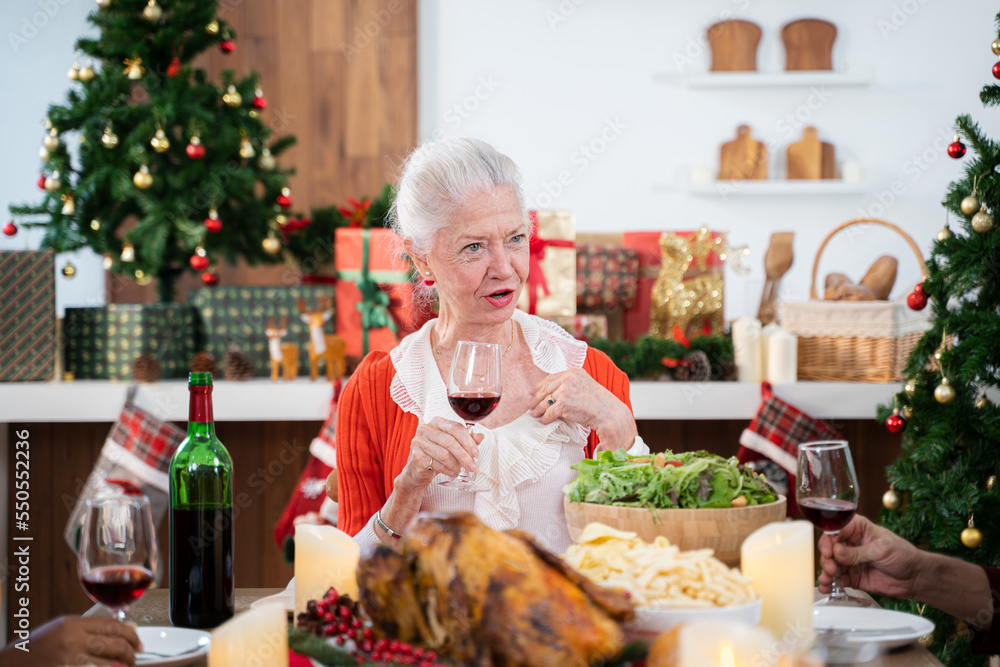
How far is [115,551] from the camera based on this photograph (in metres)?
0.88

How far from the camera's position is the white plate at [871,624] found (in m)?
0.91

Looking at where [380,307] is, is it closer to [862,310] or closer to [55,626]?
[862,310]

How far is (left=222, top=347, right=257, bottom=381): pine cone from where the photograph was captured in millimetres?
2582

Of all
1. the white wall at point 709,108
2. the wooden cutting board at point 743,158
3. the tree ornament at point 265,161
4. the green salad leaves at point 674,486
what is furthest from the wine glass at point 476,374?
the wooden cutting board at point 743,158

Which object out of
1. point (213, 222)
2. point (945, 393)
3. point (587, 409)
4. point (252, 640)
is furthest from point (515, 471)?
point (213, 222)

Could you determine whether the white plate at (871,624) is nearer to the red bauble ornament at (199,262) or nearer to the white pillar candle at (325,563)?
the white pillar candle at (325,563)

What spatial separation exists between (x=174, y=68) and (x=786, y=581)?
7.89 feet

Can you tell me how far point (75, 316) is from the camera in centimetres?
262

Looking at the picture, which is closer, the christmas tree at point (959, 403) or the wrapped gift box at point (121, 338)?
the christmas tree at point (959, 403)

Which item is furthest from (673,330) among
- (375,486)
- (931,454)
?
(375,486)

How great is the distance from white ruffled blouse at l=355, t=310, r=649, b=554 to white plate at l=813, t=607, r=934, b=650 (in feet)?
1.60

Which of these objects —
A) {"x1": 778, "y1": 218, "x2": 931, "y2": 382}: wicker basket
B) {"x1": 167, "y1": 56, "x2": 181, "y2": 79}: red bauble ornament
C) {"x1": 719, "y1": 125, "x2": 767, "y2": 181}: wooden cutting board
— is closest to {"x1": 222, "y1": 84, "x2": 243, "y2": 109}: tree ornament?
{"x1": 167, "y1": 56, "x2": 181, "y2": 79}: red bauble ornament

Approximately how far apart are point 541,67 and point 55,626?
3888mm

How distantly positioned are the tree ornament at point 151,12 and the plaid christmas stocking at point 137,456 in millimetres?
1116
